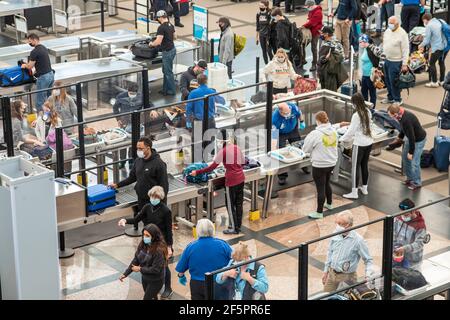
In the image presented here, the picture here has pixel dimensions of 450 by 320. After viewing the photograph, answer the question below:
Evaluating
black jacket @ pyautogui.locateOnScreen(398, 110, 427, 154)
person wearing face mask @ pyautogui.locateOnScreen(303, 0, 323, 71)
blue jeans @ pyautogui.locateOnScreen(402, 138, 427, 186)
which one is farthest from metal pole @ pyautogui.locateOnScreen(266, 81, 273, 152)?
person wearing face mask @ pyautogui.locateOnScreen(303, 0, 323, 71)

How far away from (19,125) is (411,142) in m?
5.82

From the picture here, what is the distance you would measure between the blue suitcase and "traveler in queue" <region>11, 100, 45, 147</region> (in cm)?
197

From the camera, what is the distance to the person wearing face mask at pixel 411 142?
631 inches

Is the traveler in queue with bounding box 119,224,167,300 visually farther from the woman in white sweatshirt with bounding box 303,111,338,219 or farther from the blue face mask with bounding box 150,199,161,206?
the woman in white sweatshirt with bounding box 303,111,338,219

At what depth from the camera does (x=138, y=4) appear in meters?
24.9

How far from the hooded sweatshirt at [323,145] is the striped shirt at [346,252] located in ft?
13.0

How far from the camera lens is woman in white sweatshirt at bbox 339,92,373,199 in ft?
51.4

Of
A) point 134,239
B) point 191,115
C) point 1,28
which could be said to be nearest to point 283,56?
point 191,115

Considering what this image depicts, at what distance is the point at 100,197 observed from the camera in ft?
45.4

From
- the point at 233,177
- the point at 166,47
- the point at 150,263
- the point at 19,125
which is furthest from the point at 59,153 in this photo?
the point at 166,47

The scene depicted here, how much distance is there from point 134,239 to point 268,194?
2126 mm

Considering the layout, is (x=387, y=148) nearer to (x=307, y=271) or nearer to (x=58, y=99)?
(x=58, y=99)

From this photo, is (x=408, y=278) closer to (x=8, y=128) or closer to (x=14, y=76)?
(x=8, y=128)

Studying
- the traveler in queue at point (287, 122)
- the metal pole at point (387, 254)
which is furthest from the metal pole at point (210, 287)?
the traveler in queue at point (287, 122)
